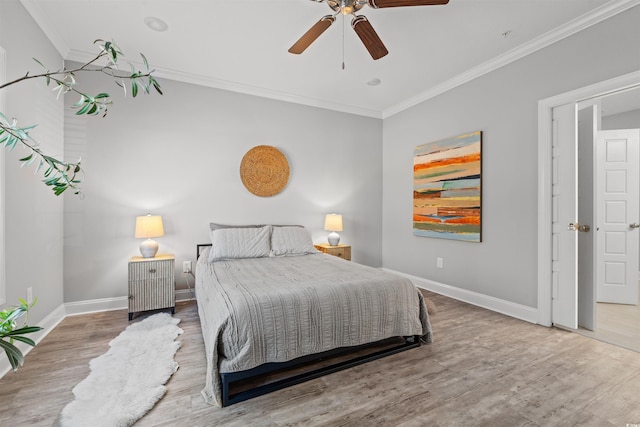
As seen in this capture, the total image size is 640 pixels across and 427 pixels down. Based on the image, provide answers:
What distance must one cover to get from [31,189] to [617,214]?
6.37 m

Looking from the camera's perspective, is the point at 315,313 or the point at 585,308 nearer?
the point at 315,313

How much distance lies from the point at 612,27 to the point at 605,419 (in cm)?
293

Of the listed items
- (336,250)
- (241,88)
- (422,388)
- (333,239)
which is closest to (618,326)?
(422,388)

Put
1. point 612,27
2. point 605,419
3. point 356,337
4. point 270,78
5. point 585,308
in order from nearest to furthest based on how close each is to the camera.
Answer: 1. point 605,419
2. point 356,337
3. point 612,27
4. point 585,308
5. point 270,78

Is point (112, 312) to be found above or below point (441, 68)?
below

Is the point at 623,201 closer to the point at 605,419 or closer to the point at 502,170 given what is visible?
the point at 502,170

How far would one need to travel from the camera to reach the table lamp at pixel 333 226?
4320 mm

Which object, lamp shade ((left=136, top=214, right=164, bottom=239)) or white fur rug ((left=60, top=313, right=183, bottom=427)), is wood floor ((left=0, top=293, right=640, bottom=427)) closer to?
white fur rug ((left=60, top=313, right=183, bottom=427))

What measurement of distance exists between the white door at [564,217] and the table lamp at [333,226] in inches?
97.4

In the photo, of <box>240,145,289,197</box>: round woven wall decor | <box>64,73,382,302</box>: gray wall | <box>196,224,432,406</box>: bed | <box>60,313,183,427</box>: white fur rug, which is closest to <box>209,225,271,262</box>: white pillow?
<box>196,224,432,406</box>: bed

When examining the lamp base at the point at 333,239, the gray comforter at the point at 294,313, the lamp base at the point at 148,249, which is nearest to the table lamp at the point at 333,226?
the lamp base at the point at 333,239

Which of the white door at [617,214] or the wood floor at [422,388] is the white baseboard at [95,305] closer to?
the wood floor at [422,388]

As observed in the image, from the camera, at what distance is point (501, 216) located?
3.27 metres

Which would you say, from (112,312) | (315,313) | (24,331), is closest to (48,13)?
(112,312)
